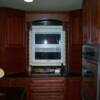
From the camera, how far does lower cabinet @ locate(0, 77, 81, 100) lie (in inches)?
159

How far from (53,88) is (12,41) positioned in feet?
3.72

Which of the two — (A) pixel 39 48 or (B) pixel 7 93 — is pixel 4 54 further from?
(B) pixel 7 93

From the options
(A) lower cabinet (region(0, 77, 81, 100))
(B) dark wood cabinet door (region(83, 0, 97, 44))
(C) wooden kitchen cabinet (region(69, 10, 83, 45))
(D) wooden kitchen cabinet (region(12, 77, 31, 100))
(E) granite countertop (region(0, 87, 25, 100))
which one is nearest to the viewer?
(B) dark wood cabinet door (region(83, 0, 97, 44))

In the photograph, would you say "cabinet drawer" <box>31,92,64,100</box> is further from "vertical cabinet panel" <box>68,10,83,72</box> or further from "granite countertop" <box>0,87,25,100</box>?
"granite countertop" <box>0,87,25,100</box>

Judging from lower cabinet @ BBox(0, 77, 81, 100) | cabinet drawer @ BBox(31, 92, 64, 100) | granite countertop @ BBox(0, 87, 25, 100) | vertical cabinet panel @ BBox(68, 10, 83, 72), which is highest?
vertical cabinet panel @ BBox(68, 10, 83, 72)

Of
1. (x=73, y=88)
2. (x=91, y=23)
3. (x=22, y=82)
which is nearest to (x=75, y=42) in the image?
(x=73, y=88)

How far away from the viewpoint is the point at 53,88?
4.06m

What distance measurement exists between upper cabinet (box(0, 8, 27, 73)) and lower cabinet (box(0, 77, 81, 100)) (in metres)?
0.48

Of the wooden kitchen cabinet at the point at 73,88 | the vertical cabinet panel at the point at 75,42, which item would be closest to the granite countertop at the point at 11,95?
the wooden kitchen cabinet at the point at 73,88

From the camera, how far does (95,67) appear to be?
68.4 inches

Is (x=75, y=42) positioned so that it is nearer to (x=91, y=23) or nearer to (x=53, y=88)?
(x=53, y=88)

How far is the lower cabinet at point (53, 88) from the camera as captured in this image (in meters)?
4.03

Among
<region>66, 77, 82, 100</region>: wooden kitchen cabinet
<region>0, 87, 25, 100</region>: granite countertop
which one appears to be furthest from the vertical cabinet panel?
<region>0, 87, 25, 100</region>: granite countertop

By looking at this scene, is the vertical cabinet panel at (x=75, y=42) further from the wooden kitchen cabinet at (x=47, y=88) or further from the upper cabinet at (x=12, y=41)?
the upper cabinet at (x=12, y=41)
